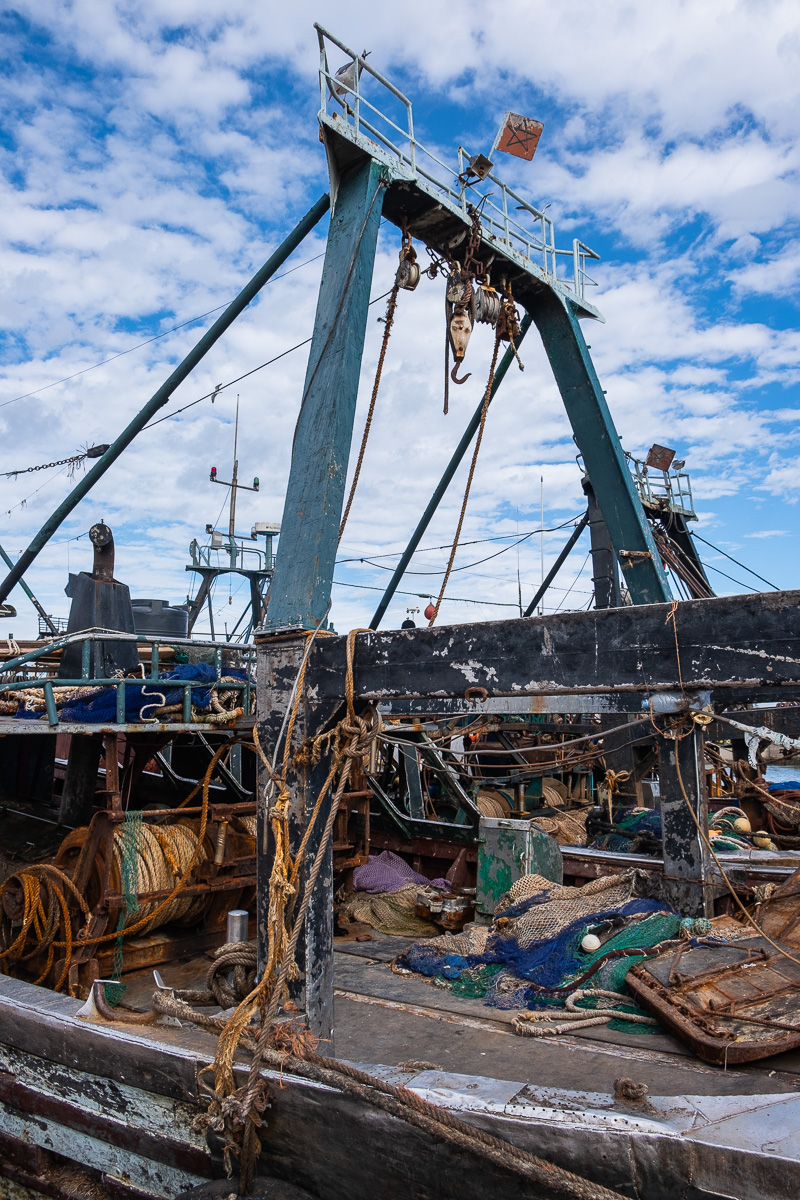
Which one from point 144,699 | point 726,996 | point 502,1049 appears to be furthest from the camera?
point 144,699

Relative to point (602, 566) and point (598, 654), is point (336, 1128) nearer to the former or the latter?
point (598, 654)

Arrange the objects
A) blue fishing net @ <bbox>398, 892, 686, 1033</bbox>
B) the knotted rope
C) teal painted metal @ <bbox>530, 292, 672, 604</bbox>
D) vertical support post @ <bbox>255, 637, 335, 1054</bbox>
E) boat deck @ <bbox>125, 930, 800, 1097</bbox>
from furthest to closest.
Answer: teal painted metal @ <bbox>530, 292, 672, 604</bbox>, blue fishing net @ <bbox>398, 892, 686, 1033</bbox>, boat deck @ <bbox>125, 930, 800, 1097</bbox>, vertical support post @ <bbox>255, 637, 335, 1054</bbox>, the knotted rope

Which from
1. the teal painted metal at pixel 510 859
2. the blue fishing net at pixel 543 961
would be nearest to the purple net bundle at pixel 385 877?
the teal painted metal at pixel 510 859

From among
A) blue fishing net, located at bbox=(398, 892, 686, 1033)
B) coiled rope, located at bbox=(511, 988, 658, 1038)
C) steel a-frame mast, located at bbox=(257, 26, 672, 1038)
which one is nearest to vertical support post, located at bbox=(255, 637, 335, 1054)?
steel a-frame mast, located at bbox=(257, 26, 672, 1038)

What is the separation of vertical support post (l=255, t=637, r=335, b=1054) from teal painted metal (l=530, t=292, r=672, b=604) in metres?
5.91

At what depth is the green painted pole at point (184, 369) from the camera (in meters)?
7.27

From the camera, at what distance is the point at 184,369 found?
773 centimetres

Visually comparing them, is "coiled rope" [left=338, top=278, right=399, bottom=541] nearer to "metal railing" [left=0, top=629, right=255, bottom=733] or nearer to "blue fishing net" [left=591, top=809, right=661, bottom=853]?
"metal railing" [left=0, top=629, right=255, bottom=733]

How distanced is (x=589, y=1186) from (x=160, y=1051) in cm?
223

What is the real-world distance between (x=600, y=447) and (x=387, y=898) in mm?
5588

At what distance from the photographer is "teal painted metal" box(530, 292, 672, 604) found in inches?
349

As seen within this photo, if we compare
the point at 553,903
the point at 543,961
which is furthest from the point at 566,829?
the point at 543,961

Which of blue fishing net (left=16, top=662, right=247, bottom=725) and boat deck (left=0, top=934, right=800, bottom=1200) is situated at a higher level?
blue fishing net (left=16, top=662, right=247, bottom=725)

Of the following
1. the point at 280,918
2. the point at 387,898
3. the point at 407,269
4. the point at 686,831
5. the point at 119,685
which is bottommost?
the point at 387,898
